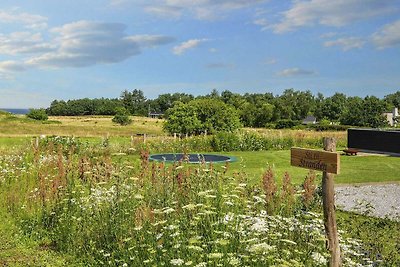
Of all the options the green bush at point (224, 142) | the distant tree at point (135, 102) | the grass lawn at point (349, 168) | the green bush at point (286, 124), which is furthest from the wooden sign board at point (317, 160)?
the distant tree at point (135, 102)

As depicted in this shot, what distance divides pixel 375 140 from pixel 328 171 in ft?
9.03

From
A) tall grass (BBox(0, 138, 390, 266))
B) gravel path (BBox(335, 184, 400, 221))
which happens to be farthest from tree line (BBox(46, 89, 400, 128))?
tall grass (BBox(0, 138, 390, 266))

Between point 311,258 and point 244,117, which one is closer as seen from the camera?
point 311,258

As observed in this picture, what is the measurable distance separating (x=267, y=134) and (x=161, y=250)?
2222 centimetres

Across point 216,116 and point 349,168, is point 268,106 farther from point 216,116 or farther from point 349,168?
point 349,168

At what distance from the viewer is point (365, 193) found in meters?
11.1

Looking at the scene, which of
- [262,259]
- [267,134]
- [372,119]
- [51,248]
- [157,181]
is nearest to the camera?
[262,259]

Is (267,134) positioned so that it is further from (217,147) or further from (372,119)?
(372,119)

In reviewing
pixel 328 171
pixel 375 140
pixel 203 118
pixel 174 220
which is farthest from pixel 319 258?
pixel 203 118

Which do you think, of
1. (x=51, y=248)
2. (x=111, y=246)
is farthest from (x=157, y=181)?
(x=51, y=248)

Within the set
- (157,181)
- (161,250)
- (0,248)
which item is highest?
(157,181)

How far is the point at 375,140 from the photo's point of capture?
21.2 ft

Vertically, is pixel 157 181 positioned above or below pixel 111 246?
above

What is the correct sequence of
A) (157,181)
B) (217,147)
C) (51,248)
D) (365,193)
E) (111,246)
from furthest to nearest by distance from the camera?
(217,147) < (365,193) < (51,248) < (157,181) < (111,246)
